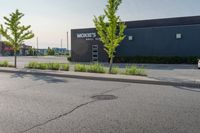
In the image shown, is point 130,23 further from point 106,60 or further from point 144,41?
point 106,60

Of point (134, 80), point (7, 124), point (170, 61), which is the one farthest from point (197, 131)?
point (170, 61)

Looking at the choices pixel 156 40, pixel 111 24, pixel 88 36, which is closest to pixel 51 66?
pixel 111 24

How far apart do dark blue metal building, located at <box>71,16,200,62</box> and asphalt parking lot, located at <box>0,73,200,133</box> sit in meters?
19.3

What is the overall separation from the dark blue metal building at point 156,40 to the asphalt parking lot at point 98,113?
1925 cm

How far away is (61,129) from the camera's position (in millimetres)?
4941

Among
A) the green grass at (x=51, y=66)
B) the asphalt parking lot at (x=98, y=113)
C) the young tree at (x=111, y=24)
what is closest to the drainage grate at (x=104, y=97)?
the asphalt parking lot at (x=98, y=113)

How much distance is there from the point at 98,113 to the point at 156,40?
23.5m

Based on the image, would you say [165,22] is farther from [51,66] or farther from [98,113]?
[98,113]

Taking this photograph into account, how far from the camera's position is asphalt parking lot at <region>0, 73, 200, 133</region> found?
502cm

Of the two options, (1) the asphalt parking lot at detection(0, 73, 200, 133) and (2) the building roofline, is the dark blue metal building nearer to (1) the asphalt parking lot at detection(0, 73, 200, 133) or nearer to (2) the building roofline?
(2) the building roofline

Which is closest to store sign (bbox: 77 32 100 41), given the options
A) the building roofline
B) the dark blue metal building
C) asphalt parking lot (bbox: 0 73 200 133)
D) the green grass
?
the dark blue metal building

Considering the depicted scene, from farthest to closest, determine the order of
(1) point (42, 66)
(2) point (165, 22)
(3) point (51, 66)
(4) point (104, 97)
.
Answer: (2) point (165, 22), (1) point (42, 66), (3) point (51, 66), (4) point (104, 97)

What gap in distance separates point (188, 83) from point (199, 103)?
3888mm

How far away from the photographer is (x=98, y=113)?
618 centimetres
